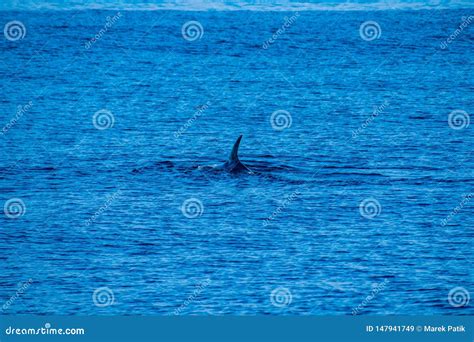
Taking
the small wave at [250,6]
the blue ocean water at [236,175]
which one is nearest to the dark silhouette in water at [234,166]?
the blue ocean water at [236,175]

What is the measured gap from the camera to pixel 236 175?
33062 mm

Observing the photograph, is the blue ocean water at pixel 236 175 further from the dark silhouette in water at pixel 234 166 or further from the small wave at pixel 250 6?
the small wave at pixel 250 6

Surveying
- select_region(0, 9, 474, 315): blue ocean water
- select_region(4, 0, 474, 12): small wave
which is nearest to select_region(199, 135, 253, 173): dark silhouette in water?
select_region(0, 9, 474, 315): blue ocean water

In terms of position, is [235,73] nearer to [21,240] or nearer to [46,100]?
[46,100]

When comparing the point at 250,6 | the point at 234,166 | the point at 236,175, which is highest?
the point at 250,6

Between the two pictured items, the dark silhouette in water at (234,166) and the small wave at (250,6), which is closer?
the dark silhouette in water at (234,166)

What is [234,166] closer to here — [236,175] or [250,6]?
[236,175]

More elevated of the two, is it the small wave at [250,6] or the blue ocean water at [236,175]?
the small wave at [250,6]

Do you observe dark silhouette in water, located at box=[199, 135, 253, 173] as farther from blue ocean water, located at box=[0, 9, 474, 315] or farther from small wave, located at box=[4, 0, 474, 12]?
small wave, located at box=[4, 0, 474, 12]

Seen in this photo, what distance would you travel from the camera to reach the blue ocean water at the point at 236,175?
2403cm

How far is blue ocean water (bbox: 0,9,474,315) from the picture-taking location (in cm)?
2403

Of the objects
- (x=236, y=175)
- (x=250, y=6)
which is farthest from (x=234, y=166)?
(x=250, y=6)

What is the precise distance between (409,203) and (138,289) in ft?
35.1

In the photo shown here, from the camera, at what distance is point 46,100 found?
45469 millimetres
